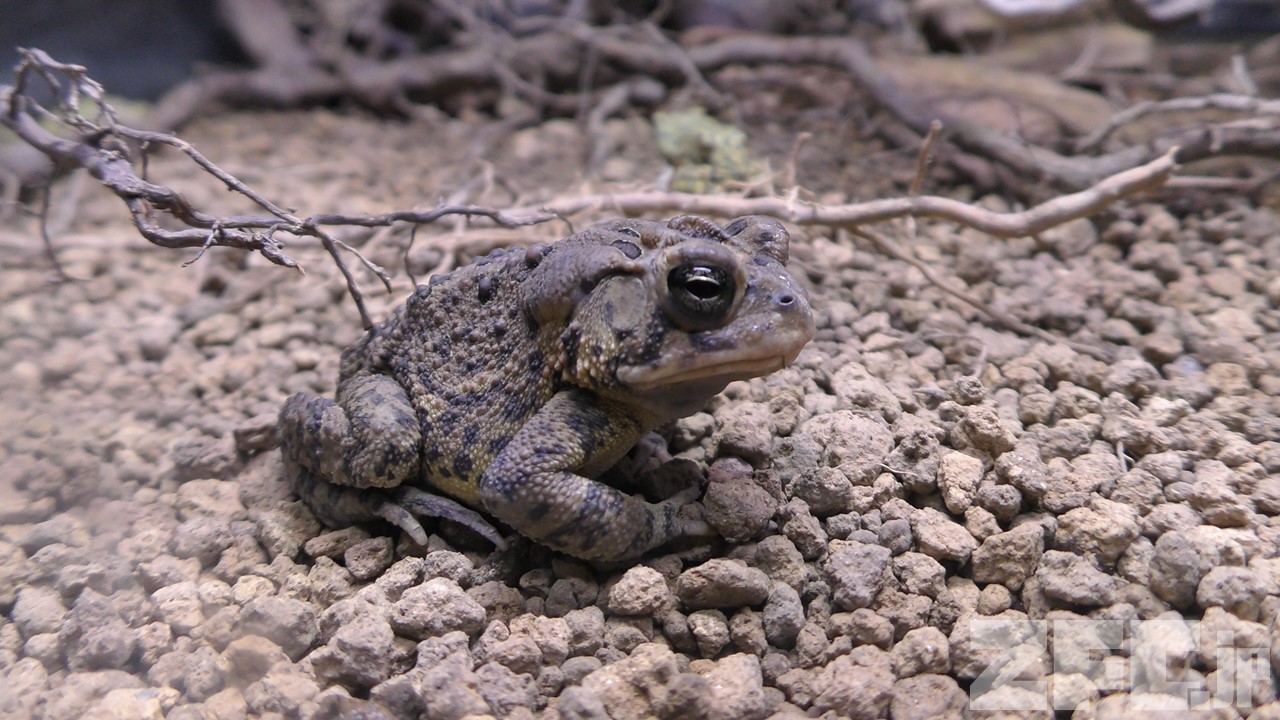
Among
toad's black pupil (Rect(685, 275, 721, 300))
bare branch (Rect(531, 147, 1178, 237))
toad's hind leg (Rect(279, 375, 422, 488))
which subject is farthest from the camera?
bare branch (Rect(531, 147, 1178, 237))

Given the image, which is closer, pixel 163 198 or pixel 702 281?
pixel 702 281

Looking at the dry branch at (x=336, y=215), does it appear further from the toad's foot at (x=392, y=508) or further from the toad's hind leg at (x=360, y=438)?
the toad's foot at (x=392, y=508)

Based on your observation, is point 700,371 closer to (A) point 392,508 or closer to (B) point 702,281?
(B) point 702,281

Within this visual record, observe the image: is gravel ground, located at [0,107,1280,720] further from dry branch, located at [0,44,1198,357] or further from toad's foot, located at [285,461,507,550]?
dry branch, located at [0,44,1198,357]

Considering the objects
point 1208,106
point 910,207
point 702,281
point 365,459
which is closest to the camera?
point 702,281

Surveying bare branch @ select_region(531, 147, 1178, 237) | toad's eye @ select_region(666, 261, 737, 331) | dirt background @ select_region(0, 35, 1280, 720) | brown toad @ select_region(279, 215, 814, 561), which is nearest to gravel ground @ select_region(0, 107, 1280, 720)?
dirt background @ select_region(0, 35, 1280, 720)

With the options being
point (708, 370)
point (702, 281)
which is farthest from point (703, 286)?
point (708, 370)

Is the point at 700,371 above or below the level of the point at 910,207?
below

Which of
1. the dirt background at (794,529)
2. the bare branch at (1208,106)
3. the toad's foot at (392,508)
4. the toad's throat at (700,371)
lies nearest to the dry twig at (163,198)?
the dirt background at (794,529)
